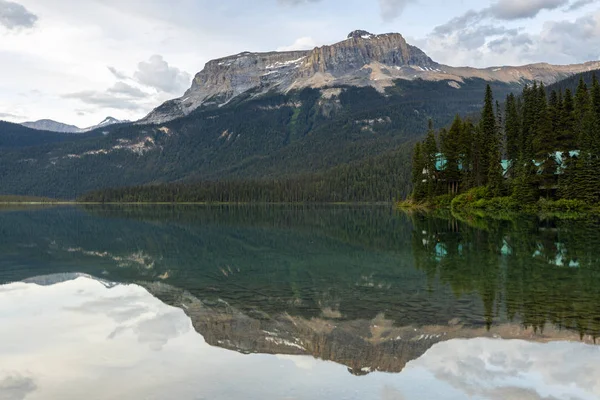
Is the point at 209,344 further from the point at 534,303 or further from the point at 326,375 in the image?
the point at 534,303

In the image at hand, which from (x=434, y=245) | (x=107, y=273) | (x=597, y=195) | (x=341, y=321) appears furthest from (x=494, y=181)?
(x=341, y=321)

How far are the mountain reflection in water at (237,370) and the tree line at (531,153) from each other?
7139 cm

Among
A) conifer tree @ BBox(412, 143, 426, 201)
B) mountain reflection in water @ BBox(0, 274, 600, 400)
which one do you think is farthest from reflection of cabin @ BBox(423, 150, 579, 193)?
mountain reflection in water @ BBox(0, 274, 600, 400)

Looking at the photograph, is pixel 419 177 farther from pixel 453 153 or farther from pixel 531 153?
pixel 531 153

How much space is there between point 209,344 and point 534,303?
11.8 metres

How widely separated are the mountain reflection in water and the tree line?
234ft

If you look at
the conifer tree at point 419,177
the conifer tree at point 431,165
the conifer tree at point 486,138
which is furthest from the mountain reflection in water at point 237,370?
the conifer tree at point 419,177

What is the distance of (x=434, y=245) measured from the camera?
41844mm

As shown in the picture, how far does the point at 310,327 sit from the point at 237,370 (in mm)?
4151

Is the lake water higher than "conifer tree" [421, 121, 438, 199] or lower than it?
lower

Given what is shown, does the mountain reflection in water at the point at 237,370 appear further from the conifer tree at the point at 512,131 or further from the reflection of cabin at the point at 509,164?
the conifer tree at the point at 512,131

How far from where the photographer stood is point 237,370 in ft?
45.9

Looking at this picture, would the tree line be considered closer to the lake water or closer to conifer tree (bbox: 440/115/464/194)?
conifer tree (bbox: 440/115/464/194)

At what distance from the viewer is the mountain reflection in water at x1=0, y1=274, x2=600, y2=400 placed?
1214cm
